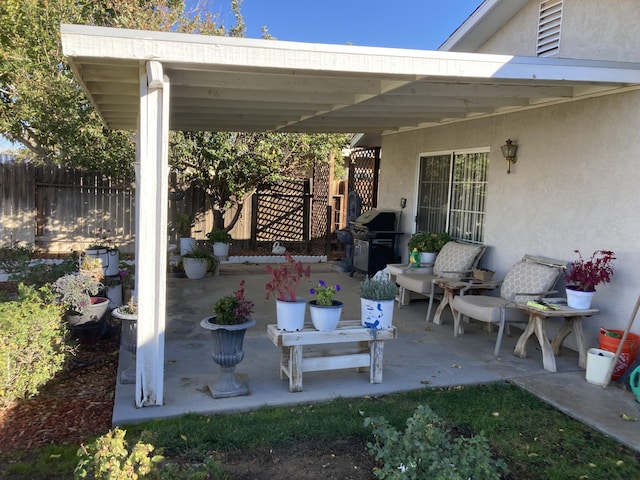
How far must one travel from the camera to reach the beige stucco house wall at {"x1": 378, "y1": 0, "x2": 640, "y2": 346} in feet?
15.2

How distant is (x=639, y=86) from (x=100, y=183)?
953 cm

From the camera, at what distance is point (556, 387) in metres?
4.23

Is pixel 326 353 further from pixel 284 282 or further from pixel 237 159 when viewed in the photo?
pixel 237 159

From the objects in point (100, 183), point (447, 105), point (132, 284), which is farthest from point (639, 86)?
point (100, 183)

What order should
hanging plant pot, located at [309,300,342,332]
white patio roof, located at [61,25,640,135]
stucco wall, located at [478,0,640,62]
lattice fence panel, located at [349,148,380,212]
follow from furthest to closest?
1. lattice fence panel, located at [349,148,380,212]
2. stucco wall, located at [478,0,640,62]
3. hanging plant pot, located at [309,300,342,332]
4. white patio roof, located at [61,25,640,135]

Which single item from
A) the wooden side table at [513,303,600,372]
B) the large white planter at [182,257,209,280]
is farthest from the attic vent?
the large white planter at [182,257,209,280]

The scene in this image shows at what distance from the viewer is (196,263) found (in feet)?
28.5

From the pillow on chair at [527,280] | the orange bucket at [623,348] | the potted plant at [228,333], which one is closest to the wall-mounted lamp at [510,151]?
the pillow on chair at [527,280]

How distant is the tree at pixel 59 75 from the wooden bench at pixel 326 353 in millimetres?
6624

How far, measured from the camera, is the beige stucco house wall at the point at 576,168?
4.64 m

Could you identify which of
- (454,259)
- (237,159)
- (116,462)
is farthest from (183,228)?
(116,462)

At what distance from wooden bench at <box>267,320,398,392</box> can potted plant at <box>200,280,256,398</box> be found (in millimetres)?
A: 298

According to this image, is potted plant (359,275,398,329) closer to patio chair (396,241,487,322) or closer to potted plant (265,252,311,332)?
potted plant (265,252,311,332)

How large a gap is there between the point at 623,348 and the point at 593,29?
3.25 metres
